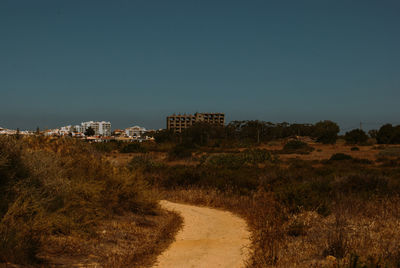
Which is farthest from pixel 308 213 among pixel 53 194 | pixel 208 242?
pixel 53 194

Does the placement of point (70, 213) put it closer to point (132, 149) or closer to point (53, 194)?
point (53, 194)

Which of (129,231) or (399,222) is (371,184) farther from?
(129,231)

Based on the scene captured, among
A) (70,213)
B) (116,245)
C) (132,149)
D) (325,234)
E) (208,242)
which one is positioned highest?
(70,213)

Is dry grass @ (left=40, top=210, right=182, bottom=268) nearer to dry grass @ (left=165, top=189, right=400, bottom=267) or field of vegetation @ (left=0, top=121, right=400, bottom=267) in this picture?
field of vegetation @ (left=0, top=121, right=400, bottom=267)

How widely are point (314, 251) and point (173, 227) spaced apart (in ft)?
11.5

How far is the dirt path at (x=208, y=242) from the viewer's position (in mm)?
6469

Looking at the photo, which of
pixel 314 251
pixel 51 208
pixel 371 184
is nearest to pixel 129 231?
pixel 51 208

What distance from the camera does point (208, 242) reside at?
7.80m

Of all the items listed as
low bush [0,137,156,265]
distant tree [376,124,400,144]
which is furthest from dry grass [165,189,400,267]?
distant tree [376,124,400,144]

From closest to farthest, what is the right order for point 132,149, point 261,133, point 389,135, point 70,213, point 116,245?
point 116,245
point 70,213
point 132,149
point 389,135
point 261,133

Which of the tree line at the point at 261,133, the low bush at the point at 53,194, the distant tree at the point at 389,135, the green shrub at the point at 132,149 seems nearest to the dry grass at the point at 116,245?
the low bush at the point at 53,194

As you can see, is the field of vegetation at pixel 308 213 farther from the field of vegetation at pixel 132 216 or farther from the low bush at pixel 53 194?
the low bush at pixel 53 194

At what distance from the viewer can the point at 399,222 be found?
758 centimetres

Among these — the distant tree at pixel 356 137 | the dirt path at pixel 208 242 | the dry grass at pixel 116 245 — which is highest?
the distant tree at pixel 356 137
